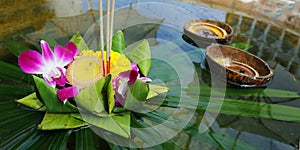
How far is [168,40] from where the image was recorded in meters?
1.51

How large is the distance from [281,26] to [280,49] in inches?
14.7

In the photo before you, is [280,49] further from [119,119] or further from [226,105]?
[119,119]

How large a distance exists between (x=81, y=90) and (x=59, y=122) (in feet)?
0.38

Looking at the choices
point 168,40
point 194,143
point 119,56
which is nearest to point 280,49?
point 168,40

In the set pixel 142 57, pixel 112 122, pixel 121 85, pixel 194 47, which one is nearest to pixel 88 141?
pixel 112 122

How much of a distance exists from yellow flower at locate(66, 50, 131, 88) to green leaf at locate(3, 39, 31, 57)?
410mm

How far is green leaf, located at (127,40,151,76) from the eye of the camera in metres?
1.04

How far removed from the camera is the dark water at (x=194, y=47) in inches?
38.8

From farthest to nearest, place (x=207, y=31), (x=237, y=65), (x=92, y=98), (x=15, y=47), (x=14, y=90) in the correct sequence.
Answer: (x=207, y=31) → (x=237, y=65) → (x=15, y=47) → (x=14, y=90) → (x=92, y=98)

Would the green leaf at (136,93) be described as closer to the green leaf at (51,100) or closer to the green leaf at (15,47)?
the green leaf at (51,100)

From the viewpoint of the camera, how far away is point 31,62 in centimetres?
83

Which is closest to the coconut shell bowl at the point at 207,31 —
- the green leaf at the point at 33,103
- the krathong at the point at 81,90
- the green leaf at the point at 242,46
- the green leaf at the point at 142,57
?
the green leaf at the point at 242,46

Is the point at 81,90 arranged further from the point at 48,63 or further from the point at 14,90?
the point at 14,90

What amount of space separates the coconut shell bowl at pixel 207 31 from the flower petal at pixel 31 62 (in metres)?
Answer: 0.88
